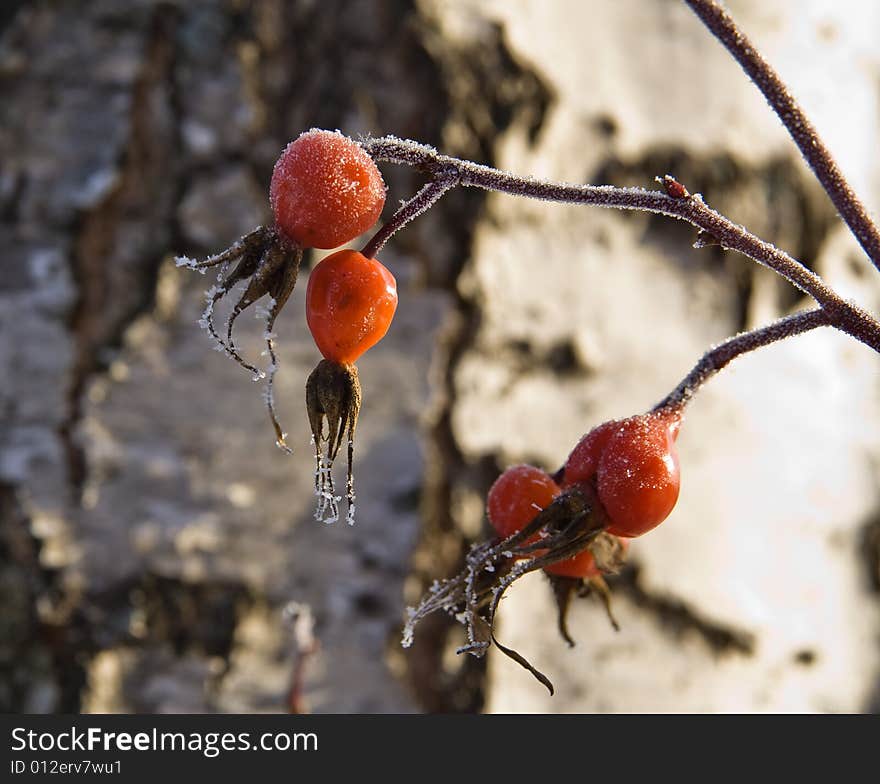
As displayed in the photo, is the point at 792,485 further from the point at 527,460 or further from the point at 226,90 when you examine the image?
the point at 226,90

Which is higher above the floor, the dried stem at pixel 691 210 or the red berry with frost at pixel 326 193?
the red berry with frost at pixel 326 193

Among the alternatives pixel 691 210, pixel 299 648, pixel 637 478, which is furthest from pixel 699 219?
pixel 299 648

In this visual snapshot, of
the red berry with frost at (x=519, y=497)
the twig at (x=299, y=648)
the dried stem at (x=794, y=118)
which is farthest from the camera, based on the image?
the twig at (x=299, y=648)

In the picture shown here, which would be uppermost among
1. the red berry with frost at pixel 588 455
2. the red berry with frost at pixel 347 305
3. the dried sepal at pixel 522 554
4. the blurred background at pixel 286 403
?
the blurred background at pixel 286 403

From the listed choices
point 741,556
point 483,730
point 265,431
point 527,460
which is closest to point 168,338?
point 265,431

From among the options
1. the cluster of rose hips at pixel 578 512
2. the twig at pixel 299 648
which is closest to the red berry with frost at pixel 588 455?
the cluster of rose hips at pixel 578 512

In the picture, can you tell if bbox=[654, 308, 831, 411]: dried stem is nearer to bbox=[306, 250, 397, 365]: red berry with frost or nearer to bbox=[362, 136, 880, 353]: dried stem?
bbox=[362, 136, 880, 353]: dried stem

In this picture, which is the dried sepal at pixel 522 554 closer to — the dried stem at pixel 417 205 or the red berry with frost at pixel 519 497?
the red berry with frost at pixel 519 497
